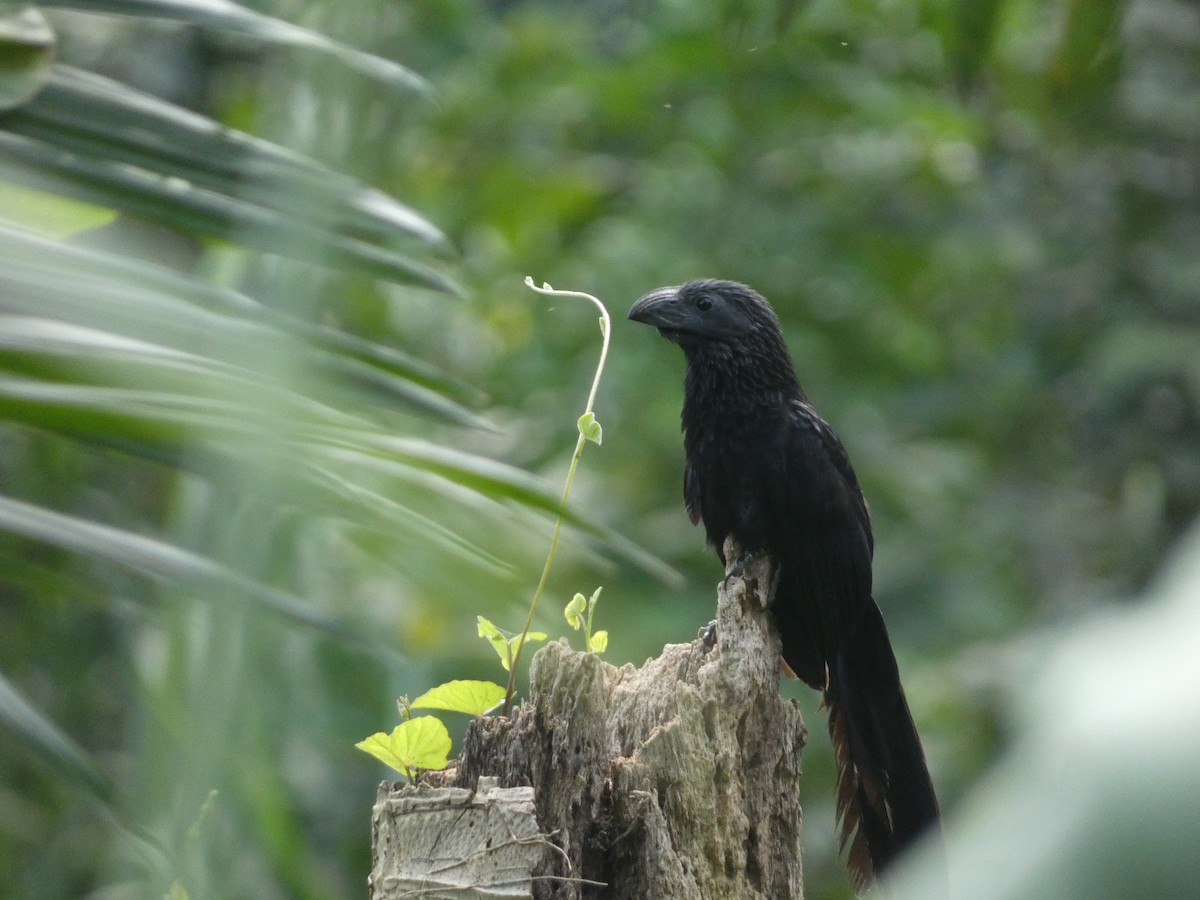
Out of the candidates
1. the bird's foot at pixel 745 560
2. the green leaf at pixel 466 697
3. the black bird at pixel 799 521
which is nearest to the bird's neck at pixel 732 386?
the black bird at pixel 799 521

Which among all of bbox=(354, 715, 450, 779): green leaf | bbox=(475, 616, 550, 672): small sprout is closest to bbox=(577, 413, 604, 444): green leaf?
bbox=(475, 616, 550, 672): small sprout

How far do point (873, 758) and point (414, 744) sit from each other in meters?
1.64

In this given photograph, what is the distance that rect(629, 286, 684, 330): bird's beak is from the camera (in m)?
3.38

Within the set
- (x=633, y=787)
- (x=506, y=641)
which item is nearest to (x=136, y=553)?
(x=506, y=641)

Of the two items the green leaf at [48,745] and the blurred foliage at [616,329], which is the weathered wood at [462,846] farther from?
the green leaf at [48,745]

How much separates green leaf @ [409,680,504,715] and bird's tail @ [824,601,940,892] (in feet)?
4.27

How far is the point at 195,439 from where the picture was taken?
116 cm

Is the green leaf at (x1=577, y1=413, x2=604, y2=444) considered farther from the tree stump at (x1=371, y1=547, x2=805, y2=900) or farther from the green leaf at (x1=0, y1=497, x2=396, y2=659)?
the green leaf at (x1=0, y1=497, x2=396, y2=659)

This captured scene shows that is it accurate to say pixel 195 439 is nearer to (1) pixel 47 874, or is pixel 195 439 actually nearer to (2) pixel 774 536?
(2) pixel 774 536

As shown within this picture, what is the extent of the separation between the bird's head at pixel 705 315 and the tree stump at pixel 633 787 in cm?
146

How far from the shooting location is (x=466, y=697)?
1.84 m

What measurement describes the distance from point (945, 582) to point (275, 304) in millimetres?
5918

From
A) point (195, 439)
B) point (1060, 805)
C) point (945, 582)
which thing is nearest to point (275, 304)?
point (195, 439)

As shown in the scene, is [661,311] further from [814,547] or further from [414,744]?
[414,744]
